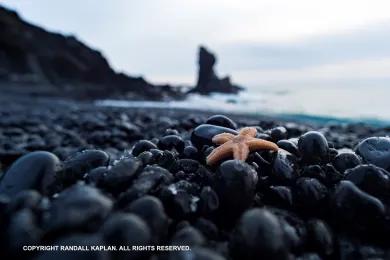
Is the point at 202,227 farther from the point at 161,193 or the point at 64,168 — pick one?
the point at 64,168

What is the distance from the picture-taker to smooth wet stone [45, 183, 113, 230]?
4.93 ft

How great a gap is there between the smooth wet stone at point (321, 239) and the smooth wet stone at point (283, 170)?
0.39 meters

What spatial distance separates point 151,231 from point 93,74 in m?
34.6

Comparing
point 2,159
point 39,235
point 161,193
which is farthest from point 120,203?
point 2,159

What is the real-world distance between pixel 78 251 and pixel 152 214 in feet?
1.27

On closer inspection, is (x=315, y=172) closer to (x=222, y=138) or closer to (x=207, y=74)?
(x=222, y=138)

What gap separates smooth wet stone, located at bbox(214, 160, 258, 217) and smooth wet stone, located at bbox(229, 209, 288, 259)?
0.35 meters

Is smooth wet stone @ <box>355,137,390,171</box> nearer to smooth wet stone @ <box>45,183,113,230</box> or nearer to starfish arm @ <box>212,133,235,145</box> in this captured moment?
starfish arm @ <box>212,133,235,145</box>

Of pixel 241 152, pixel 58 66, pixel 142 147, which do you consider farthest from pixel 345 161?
pixel 58 66

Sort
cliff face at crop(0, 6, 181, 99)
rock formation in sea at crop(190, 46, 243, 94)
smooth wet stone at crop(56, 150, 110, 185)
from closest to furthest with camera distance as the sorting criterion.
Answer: smooth wet stone at crop(56, 150, 110, 185), cliff face at crop(0, 6, 181, 99), rock formation in sea at crop(190, 46, 243, 94)

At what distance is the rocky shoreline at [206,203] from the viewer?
4.94 ft

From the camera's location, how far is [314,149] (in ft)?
8.13

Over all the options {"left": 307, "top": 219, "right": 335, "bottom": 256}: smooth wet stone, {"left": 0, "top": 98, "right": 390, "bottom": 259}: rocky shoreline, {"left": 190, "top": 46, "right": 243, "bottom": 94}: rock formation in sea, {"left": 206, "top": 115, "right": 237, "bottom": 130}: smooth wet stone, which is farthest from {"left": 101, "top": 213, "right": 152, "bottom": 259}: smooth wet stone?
{"left": 190, "top": 46, "right": 243, "bottom": 94}: rock formation in sea

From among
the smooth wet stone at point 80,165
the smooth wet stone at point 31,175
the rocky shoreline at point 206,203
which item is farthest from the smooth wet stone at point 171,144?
the smooth wet stone at point 31,175
